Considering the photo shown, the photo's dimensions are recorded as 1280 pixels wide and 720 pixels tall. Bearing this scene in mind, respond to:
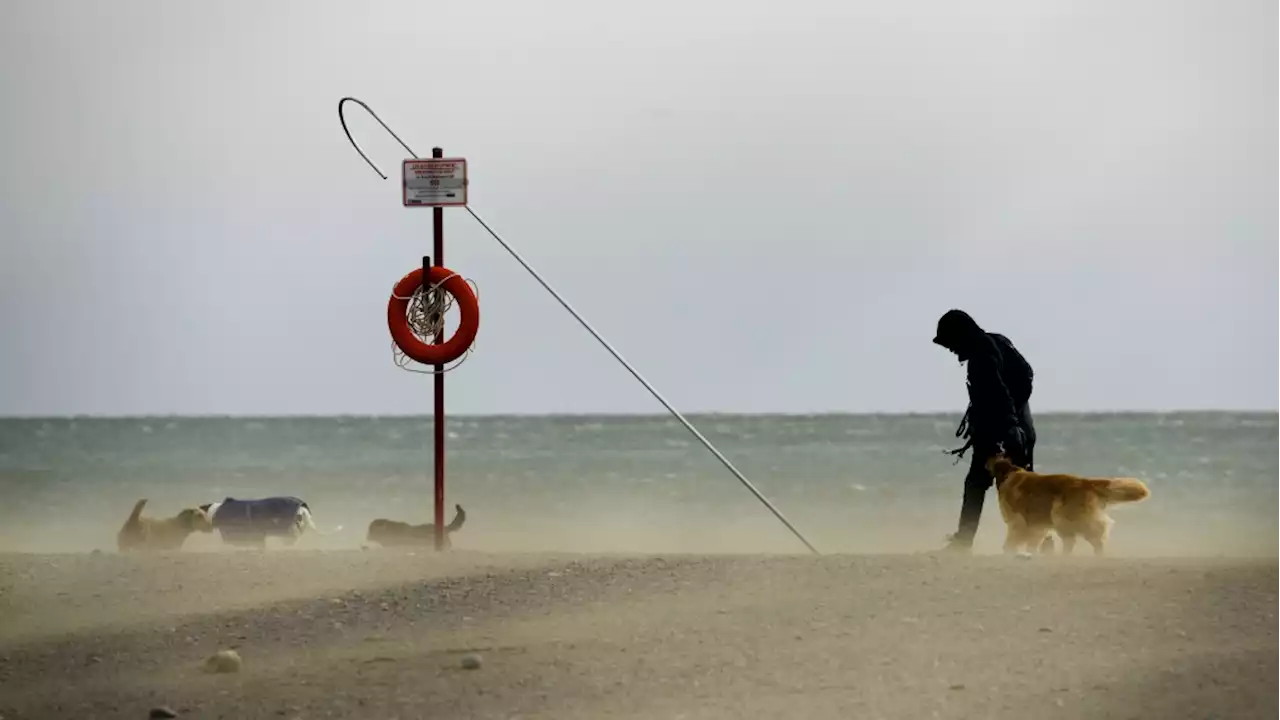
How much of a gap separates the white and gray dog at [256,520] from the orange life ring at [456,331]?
3.01 feet

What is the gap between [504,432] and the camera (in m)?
19.8

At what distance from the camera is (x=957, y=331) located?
554 centimetres

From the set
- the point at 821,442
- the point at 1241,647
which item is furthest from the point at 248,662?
the point at 821,442

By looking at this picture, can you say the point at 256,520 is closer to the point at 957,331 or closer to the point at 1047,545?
the point at 957,331

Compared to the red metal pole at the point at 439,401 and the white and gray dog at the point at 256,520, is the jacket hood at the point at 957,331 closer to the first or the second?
the red metal pole at the point at 439,401

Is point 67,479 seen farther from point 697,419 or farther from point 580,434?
point 697,419

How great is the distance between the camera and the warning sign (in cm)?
571

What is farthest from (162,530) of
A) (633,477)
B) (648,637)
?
(633,477)

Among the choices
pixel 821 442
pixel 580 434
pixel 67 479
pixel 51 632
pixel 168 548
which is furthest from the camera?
pixel 580 434

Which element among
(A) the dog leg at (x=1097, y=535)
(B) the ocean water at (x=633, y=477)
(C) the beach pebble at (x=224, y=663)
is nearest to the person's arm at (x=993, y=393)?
(A) the dog leg at (x=1097, y=535)

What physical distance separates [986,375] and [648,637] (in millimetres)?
1846

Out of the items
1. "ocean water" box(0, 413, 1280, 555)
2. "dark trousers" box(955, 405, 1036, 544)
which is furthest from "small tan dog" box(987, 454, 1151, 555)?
"ocean water" box(0, 413, 1280, 555)

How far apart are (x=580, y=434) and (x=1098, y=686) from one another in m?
15.9

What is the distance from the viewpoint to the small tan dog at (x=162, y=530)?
6383mm
